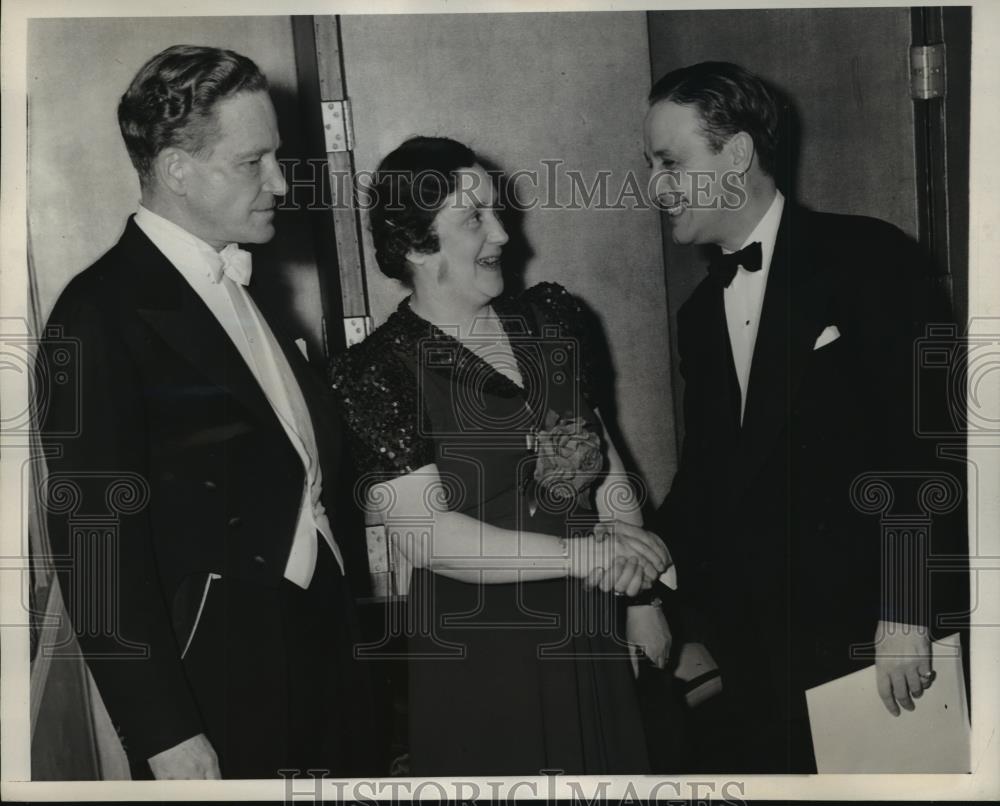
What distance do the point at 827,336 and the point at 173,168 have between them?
5.12 ft

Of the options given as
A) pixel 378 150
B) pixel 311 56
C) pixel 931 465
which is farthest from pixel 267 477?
pixel 931 465

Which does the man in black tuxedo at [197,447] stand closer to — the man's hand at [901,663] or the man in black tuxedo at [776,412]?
the man in black tuxedo at [776,412]

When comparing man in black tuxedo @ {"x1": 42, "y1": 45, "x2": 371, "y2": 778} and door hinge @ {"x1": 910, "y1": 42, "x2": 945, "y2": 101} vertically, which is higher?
door hinge @ {"x1": 910, "y1": 42, "x2": 945, "y2": 101}

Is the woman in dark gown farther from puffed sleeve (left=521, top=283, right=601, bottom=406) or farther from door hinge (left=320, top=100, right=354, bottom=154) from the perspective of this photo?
door hinge (left=320, top=100, right=354, bottom=154)

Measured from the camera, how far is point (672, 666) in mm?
2475

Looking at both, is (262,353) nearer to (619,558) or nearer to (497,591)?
(497,591)

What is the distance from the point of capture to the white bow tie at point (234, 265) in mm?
2373

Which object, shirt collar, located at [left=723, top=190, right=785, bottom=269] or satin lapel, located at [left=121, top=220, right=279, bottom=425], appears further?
shirt collar, located at [left=723, top=190, right=785, bottom=269]

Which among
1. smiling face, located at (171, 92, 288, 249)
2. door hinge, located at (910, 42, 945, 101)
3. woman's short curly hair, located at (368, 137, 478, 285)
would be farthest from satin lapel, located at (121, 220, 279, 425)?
door hinge, located at (910, 42, 945, 101)

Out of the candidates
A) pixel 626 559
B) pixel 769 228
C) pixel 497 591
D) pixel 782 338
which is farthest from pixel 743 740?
pixel 769 228

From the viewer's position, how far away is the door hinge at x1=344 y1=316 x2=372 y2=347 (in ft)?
7.98

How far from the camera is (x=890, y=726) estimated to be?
253 centimetres

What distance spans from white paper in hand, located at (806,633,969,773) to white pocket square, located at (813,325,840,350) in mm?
792

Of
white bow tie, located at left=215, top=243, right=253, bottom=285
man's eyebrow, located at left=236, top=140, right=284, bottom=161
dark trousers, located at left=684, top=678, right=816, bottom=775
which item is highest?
man's eyebrow, located at left=236, top=140, right=284, bottom=161
